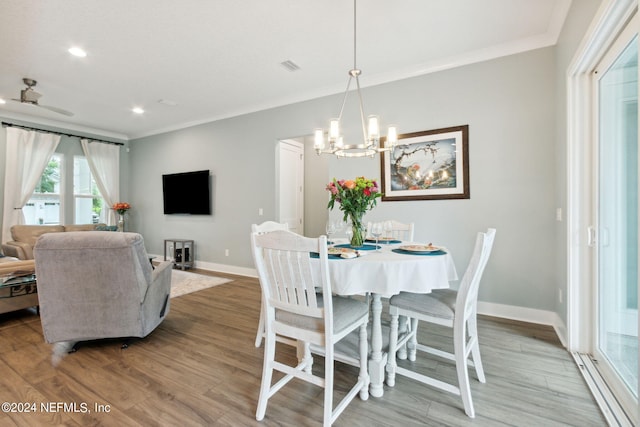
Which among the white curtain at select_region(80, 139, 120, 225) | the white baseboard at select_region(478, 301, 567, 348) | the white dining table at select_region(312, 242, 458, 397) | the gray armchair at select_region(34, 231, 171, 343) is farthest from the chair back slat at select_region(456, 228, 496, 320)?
the white curtain at select_region(80, 139, 120, 225)

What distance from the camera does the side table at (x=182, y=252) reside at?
5.27m

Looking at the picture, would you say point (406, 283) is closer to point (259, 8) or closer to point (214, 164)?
point (259, 8)

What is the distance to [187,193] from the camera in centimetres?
548

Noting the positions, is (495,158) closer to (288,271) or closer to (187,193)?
(288,271)

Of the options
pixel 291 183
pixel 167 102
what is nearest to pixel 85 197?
pixel 167 102

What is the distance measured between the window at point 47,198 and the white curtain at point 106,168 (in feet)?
1.60

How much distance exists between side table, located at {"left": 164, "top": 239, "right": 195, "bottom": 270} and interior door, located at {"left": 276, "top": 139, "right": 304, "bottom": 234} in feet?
6.34

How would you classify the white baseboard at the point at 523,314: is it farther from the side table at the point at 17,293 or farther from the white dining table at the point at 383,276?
the side table at the point at 17,293

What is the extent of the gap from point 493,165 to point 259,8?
103 inches

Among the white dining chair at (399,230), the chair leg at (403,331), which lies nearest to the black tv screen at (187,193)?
the white dining chair at (399,230)

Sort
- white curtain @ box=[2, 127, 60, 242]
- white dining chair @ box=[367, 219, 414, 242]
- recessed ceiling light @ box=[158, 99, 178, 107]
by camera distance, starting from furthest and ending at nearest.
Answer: white curtain @ box=[2, 127, 60, 242]
recessed ceiling light @ box=[158, 99, 178, 107]
white dining chair @ box=[367, 219, 414, 242]

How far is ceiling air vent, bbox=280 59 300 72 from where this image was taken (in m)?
3.27

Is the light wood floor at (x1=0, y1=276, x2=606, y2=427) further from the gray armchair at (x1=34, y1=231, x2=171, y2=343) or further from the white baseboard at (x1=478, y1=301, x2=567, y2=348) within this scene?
the gray armchair at (x1=34, y1=231, x2=171, y2=343)

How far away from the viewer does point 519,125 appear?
2.85 meters
